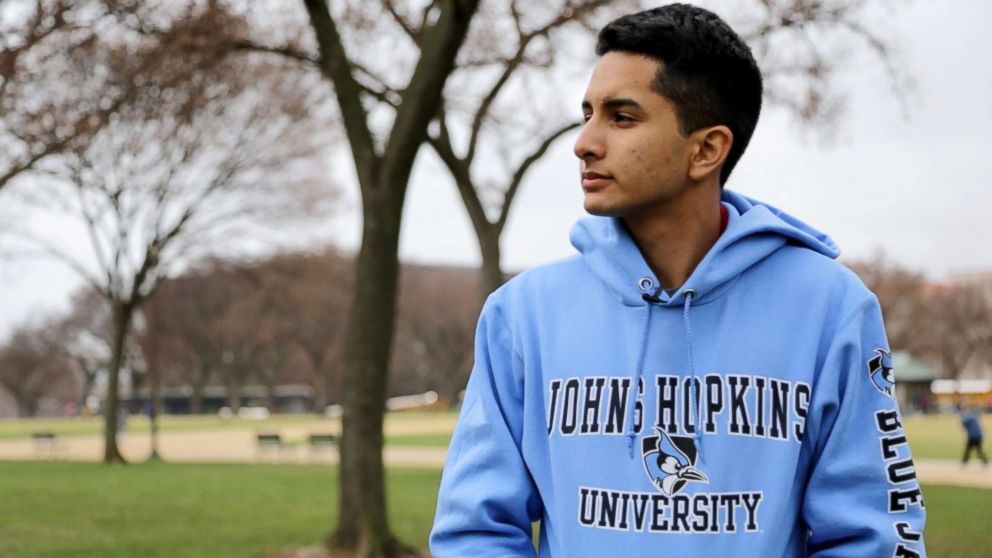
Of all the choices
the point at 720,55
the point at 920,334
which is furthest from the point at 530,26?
the point at 920,334

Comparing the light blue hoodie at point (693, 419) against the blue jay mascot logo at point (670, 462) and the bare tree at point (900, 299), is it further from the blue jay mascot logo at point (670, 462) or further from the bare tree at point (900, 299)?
the bare tree at point (900, 299)

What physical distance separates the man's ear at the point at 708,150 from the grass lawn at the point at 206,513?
11.2m

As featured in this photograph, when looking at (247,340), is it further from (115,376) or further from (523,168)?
(523,168)

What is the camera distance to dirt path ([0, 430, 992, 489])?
1013 inches

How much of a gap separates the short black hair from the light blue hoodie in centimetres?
20

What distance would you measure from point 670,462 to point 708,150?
0.55 metres

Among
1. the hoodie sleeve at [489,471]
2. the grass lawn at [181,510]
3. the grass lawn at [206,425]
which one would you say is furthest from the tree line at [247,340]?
the hoodie sleeve at [489,471]

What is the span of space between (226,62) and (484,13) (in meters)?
5.47

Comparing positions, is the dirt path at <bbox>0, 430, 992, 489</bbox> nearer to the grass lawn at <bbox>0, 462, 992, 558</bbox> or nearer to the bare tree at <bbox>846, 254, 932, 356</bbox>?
the grass lawn at <bbox>0, 462, 992, 558</bbox>

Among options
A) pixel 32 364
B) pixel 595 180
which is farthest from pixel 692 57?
pixel 32 364

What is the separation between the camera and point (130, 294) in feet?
108

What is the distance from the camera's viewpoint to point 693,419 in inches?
85.4

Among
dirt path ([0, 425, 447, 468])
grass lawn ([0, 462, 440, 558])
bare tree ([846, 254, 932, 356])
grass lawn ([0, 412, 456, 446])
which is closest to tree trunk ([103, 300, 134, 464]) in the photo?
dirt path ([0, 425, 447, 468])

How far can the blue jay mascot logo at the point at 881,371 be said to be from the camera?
2.17 metres
